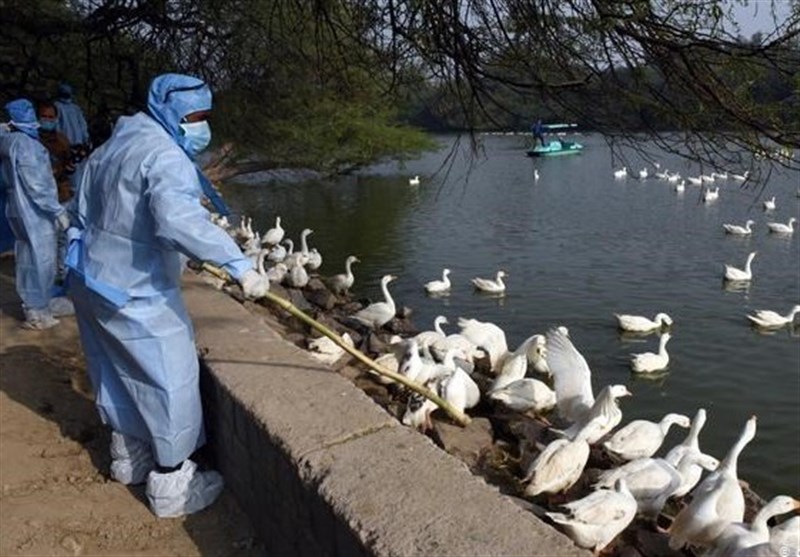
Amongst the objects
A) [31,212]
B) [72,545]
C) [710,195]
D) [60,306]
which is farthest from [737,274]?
[72,545]

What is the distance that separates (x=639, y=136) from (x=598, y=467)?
282 centimetres

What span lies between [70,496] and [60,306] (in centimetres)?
314

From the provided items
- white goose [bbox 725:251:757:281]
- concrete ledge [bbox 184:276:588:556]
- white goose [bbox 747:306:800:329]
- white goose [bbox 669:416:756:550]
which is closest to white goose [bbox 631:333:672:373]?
white goose [bbox 747:306:800:329]

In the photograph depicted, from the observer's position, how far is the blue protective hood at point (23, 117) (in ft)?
18.7

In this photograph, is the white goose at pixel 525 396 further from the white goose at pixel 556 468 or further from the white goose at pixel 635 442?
the white goose at pixel 556 468

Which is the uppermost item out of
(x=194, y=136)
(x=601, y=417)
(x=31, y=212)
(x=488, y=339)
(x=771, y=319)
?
(x=194, y=136)

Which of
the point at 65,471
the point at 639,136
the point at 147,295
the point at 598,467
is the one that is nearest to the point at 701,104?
the point at 639,136

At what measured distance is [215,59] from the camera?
7.77 meters

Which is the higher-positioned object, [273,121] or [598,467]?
[273,121]

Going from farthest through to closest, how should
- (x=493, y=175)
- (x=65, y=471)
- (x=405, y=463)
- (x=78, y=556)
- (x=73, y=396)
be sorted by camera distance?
(x=493, y=175)
(x=73, y=396)
(x=65, y=471)
(x=78, y=556)
(x=405, y=463)

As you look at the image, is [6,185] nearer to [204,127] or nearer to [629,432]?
[204,127]

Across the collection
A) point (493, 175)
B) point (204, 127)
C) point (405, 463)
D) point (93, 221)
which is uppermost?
point (204, 127)

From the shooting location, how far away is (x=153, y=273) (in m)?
3.15

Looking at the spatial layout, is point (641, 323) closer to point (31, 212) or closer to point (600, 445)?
point (600, 445)
